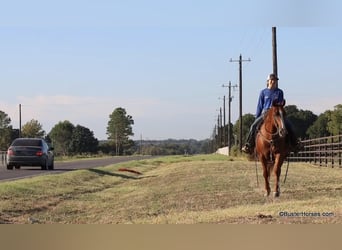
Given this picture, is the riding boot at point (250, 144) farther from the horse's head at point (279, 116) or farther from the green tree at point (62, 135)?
the green tree at point (62, 135)

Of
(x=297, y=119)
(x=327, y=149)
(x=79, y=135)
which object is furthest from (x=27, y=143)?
(x=327, y=149)

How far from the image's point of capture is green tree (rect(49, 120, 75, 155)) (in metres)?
35.8

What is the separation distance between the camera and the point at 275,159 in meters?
11.0

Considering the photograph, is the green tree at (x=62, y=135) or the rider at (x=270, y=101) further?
the green tree at (x=62, y=135)

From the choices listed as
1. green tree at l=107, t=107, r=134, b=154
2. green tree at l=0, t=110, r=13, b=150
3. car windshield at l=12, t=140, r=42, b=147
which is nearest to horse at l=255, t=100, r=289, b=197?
green tree at l=107, t=107, r=134, b=154

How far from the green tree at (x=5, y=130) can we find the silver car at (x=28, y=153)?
16344 millimetres

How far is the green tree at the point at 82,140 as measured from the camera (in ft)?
112

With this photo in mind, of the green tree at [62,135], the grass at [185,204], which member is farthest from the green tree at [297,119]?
the green tree at [62,135]

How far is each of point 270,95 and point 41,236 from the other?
541cm

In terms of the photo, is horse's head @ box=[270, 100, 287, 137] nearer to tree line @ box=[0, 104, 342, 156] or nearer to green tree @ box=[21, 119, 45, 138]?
tree line @ box=[0, 104, 342, 156]

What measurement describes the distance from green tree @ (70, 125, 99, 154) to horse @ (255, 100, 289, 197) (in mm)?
21165

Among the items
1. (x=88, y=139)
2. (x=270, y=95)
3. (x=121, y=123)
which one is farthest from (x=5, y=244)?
(x=88, y=139)

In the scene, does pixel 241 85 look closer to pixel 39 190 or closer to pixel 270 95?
pixel 39 190

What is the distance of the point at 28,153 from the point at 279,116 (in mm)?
22948
